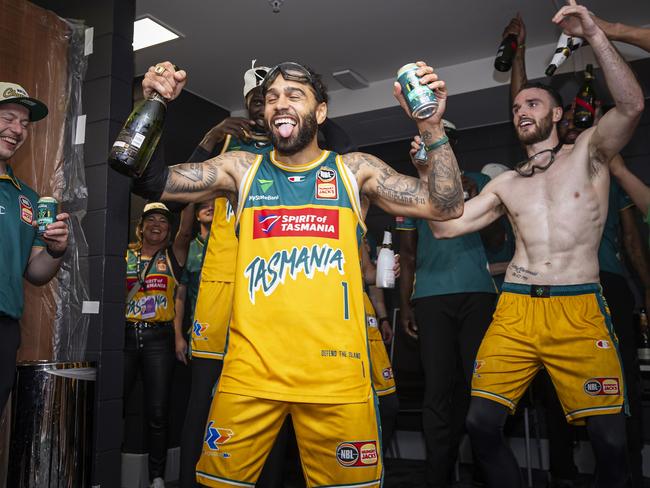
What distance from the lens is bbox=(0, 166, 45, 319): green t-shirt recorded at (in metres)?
2.35

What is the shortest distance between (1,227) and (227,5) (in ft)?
8.27

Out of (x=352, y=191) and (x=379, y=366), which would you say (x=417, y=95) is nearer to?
(x=352, y=191)

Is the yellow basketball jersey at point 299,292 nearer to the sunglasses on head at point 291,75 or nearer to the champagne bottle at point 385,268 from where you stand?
the sunglasses on head at point 291,75

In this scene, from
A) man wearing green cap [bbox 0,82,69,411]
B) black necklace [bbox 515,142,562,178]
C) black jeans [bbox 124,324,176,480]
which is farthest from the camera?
black jeans [bbox 124,324,176,480]

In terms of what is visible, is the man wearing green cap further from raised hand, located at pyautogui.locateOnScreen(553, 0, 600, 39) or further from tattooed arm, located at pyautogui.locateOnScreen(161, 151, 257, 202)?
raised hand, located at pyautogui.locateOnScreen(553, 0, 600, 39)

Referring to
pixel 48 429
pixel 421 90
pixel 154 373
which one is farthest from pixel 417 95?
pixel 154 373

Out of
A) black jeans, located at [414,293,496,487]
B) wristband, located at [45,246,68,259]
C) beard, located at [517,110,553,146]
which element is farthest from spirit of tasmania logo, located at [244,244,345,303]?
black jeans, located at [414,293,496,487]

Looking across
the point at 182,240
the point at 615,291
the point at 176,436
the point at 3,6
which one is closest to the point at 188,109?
the point at 182,240

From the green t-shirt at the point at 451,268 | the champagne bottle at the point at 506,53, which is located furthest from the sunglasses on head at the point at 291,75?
the champagne bottle at the point at 506,53

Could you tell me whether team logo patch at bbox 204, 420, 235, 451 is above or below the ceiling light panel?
below

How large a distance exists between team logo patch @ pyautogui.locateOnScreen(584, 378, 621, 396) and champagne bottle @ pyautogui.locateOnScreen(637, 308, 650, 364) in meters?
1.65

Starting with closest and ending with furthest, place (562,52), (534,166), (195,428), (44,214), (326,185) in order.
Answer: (326,185) < (195,428) < (44,214) < (534,166) < (562,52)

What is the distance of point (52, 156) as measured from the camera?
125 inches

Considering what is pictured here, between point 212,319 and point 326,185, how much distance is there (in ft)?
2.82
